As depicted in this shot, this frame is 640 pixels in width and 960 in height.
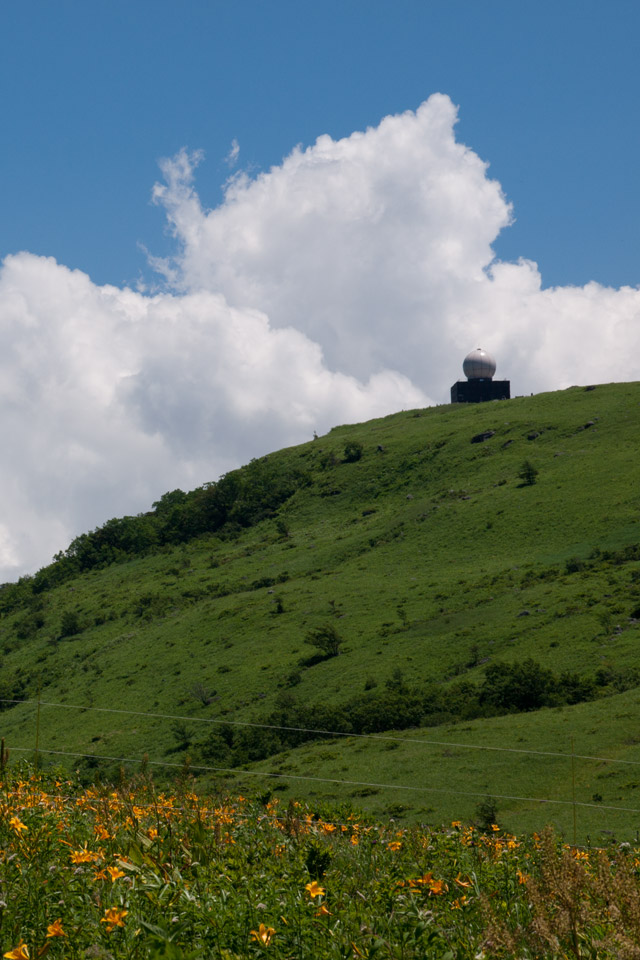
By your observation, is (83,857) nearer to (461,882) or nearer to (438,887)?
(438,887)

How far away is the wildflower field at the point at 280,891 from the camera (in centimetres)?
454

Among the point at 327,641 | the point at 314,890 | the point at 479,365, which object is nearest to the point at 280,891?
the point at 314,890

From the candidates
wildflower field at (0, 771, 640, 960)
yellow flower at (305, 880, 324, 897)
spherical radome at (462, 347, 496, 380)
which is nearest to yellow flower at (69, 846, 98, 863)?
wildflower field at (0, 771, 640, 960)

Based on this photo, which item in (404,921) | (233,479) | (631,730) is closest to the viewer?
(404,921)

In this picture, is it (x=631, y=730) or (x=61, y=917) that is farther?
(x=631, y=730)

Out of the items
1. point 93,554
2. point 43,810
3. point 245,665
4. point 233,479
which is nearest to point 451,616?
point 245,665

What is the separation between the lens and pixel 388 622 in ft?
250

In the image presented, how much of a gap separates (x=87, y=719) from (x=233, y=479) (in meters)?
74.6

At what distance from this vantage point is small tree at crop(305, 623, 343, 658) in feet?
240

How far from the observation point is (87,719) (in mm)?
72250

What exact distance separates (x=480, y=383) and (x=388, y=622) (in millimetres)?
81517

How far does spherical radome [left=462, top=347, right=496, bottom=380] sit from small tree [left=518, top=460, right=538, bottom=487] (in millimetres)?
46348

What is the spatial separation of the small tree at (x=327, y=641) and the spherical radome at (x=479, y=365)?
83.2 meters

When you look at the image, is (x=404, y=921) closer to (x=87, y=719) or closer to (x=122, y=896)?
(x=122, y=896)
